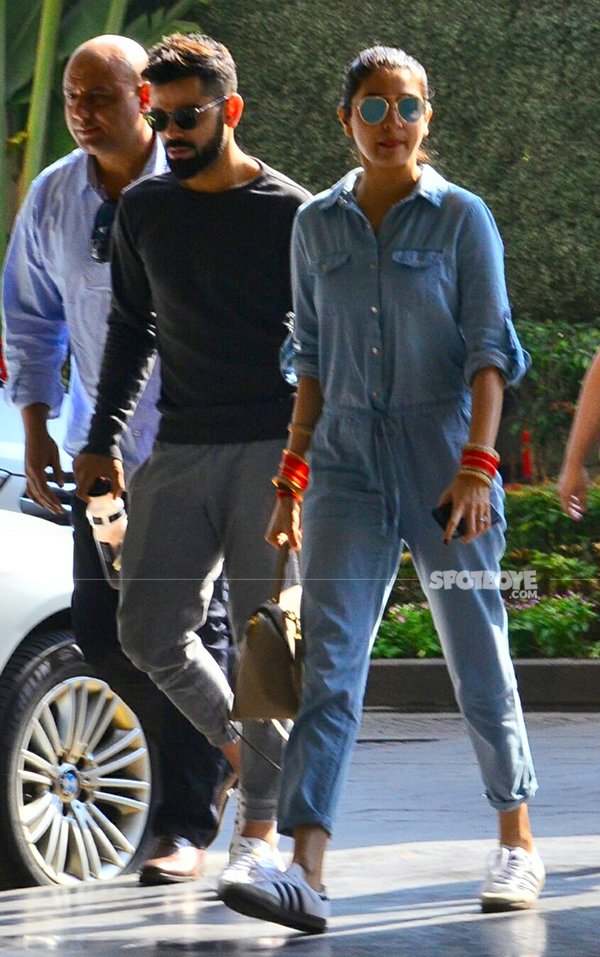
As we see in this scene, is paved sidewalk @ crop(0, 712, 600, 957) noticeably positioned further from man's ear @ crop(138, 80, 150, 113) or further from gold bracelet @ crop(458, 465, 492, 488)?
man's ear @ crop(138, 80, 150, 113)

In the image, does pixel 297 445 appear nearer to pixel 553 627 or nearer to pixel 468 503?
pixel 468 503

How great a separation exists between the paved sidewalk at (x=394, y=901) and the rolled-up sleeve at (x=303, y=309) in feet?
3.30

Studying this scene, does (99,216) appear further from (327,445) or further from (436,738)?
(436,738)

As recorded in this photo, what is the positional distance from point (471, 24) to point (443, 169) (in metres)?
0.35

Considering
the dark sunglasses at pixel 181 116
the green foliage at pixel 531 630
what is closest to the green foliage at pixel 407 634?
the green foliage at pixel 531 630

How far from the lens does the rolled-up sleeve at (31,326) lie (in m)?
4.77

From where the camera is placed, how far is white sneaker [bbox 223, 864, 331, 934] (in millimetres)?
3982

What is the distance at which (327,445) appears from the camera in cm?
418

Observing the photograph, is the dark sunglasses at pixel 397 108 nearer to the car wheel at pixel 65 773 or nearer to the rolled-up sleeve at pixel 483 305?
the rolled-up sleeve at pixel 483 305

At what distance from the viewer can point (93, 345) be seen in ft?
15.6

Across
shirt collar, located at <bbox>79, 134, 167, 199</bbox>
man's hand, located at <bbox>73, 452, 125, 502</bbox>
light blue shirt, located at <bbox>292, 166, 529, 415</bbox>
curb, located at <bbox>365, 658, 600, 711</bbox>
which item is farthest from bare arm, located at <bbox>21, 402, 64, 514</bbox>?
curb, located at <bbox>365, 658, 600, 711</bbox>

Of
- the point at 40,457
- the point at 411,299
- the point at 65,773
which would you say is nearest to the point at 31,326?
the point at 40,457

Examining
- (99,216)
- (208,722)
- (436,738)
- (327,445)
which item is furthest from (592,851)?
(436,738)

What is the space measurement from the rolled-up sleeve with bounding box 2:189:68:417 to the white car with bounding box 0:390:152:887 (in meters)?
0.24
